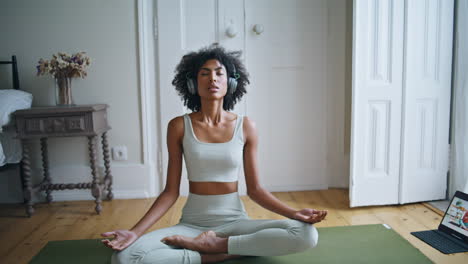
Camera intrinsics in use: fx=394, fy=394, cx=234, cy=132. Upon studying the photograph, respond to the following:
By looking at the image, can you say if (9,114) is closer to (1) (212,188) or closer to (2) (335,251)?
(1) (212,188)

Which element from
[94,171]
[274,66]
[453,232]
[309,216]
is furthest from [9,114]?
[453,232]

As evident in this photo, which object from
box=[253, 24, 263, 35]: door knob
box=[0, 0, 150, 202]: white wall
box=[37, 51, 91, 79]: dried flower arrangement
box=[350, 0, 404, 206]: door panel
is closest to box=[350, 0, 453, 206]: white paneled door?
box=[350, 0, 404, 206]: door panel

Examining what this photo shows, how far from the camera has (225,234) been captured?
166 cm

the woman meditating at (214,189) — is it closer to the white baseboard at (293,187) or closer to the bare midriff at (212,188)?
the bare midriff at (212,188)

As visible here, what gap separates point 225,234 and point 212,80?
650 millimetres

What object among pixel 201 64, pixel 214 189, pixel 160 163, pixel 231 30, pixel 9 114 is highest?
pixel 231 30

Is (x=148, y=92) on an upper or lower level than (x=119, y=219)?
upper

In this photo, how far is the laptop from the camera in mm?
1959

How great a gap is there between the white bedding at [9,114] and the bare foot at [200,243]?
1.31 m

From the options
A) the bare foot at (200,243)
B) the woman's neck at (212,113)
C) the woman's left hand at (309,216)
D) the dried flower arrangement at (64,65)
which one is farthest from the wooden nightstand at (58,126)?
the woman's left hand at (309,216)

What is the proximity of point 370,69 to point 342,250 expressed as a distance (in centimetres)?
120

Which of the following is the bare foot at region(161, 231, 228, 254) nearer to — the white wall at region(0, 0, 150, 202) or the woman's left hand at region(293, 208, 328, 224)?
the woman's left hand at region(293, 208, 328, 224)

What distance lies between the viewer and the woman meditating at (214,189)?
60.6 inches

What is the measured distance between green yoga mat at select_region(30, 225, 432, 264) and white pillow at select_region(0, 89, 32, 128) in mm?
857
